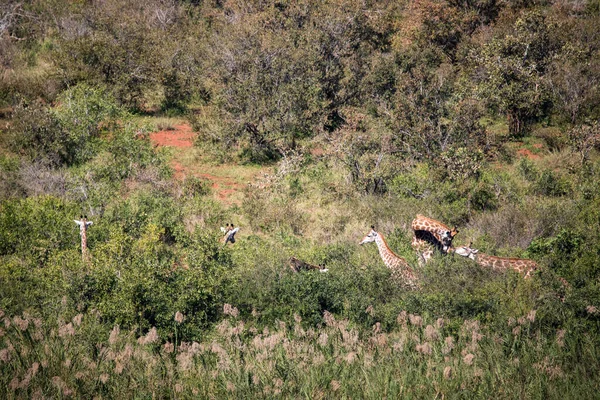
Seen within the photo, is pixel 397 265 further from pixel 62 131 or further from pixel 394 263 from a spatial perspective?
pixel 62 131

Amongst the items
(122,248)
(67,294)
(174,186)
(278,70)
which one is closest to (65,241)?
(122,248)

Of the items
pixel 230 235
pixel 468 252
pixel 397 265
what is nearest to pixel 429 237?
pixel 468 252

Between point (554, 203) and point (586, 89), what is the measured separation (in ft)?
26.3

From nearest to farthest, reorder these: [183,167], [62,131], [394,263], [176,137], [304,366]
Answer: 1. [304,366]
2. [394,263]
3. [62,131]
4. [183,167]
5. [176,137]

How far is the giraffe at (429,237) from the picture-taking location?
451 inches

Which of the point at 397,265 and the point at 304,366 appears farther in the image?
the point at 397,265

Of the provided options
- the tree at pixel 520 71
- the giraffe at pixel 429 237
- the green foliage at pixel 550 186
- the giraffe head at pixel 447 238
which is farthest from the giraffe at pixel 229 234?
the tree at pixel 520 71

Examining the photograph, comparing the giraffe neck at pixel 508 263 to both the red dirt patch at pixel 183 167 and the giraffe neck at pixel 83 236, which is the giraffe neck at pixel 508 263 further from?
the red dirt patch at pixel 183 167

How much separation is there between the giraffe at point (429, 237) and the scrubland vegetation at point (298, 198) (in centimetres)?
35

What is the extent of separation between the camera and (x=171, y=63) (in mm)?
23781

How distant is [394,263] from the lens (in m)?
10.9

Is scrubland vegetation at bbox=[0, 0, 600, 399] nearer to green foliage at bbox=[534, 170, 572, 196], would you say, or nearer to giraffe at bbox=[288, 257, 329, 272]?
green foliage at bbox=[534, 170, 572, 196]

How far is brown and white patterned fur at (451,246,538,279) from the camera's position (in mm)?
10109

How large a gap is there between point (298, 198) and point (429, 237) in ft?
15.2
